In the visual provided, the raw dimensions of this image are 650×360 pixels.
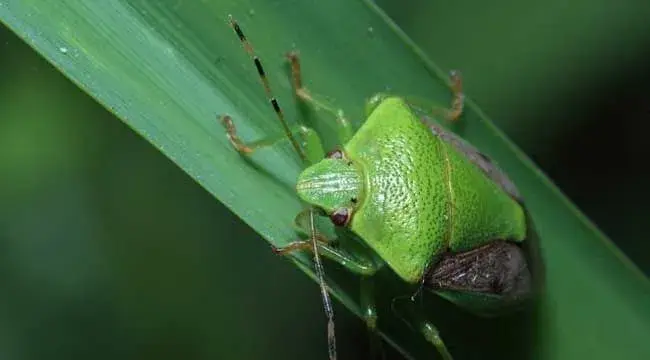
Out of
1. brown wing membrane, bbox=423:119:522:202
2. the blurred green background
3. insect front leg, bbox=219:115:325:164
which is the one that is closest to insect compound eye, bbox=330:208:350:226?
insect front leg, bbox=219:115:325:164

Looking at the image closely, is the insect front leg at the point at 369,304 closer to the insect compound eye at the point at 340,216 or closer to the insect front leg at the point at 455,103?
the insect compound eye at the point at 340,216

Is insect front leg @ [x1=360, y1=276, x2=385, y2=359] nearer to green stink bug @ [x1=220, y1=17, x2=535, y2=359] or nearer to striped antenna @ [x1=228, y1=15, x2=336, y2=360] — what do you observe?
green stink bug @ [x1=220, y1=17, x2=535, y2=359]

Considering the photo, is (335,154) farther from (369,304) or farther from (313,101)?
(369,304)

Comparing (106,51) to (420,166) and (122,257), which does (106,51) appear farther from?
(122,257)

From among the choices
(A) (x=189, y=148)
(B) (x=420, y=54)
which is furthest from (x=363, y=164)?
(A) (x=189, y=148)

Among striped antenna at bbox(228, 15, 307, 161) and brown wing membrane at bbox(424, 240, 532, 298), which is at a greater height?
striped antenna at bbox(228, 15, 307, 161)

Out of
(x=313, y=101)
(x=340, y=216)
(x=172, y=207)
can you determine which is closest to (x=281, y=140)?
(x=313, y=101)

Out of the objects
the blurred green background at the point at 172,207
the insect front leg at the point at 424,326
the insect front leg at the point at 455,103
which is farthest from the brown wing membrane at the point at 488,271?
the blurred green background at the point at 172,207
